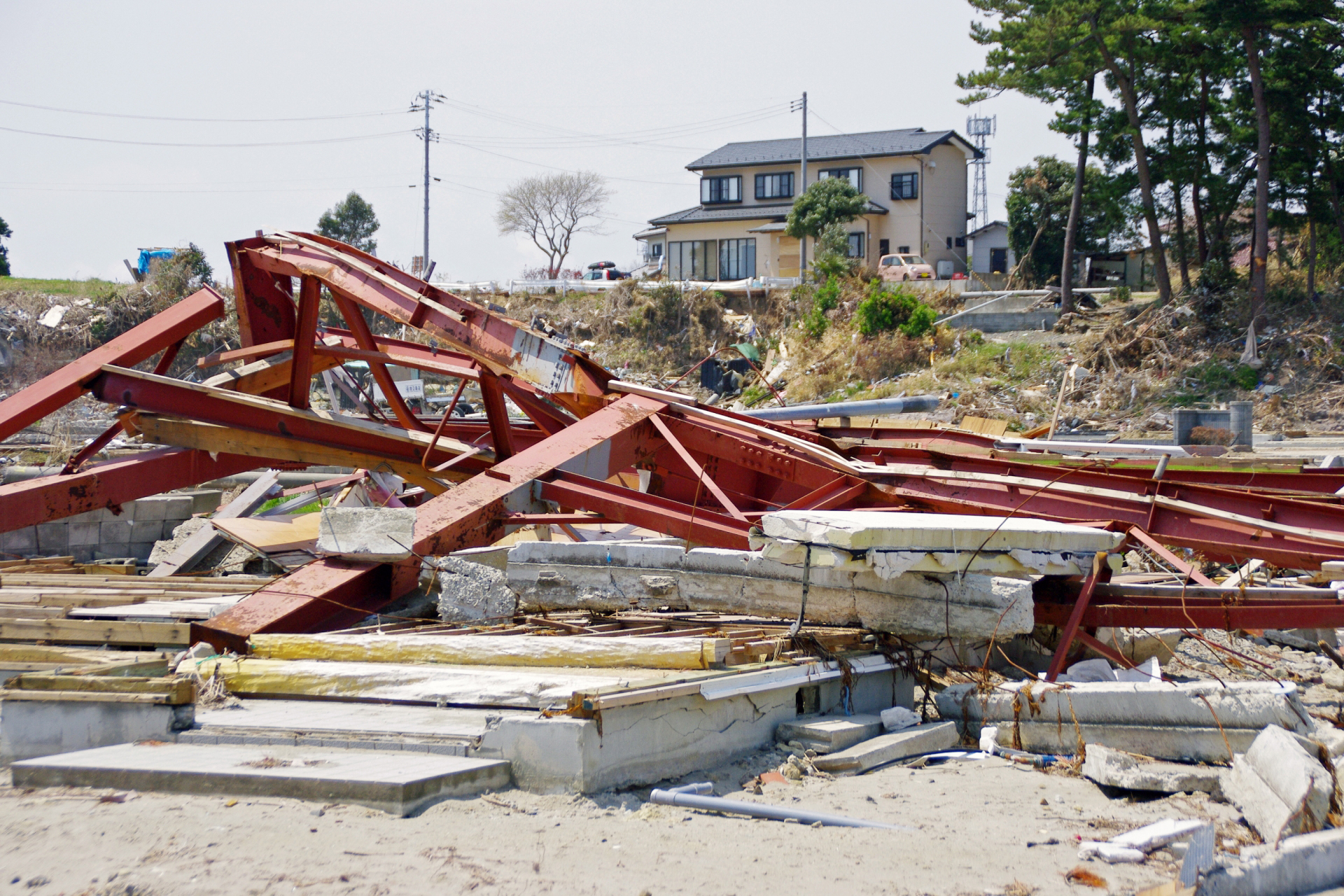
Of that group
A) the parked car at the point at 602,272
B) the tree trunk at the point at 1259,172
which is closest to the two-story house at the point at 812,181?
the parked car at the point at 602,272

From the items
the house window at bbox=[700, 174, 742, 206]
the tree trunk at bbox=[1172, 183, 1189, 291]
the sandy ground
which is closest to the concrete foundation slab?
the sandy ground

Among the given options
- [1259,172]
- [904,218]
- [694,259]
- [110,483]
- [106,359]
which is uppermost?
[904,218]

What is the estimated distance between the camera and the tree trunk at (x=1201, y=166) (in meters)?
25.3

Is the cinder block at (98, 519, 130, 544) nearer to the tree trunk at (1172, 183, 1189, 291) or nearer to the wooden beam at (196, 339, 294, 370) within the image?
the wooden beam at (196, 339, 294, 370)

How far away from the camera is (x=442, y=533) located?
5.79 metres

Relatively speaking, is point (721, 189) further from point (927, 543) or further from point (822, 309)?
point (927, 543)

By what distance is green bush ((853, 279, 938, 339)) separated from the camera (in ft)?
86.3

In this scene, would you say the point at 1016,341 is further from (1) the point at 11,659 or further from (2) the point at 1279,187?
(1) the point at 11,659

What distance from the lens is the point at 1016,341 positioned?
26.0m

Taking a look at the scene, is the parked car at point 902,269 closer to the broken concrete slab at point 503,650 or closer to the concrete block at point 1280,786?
the broken concrete slab at point 503,650

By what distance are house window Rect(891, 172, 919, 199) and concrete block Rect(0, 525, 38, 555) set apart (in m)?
37.9

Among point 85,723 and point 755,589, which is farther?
point 755,589

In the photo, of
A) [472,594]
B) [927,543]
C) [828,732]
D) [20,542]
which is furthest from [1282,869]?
[20,542]

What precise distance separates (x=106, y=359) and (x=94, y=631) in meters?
2.48
